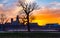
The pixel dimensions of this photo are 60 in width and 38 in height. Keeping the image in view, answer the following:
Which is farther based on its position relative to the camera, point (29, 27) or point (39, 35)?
point (29, 27)

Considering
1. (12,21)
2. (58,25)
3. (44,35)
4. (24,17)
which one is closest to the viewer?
(44,35)

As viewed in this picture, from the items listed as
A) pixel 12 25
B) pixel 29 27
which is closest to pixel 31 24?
pixel 29 27

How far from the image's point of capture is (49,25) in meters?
15.3

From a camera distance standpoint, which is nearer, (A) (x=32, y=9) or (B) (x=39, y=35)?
(B) (x=39, y=35)

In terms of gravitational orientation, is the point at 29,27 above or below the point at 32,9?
below

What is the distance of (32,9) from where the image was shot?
69.7 ft

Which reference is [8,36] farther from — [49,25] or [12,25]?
[12,25]

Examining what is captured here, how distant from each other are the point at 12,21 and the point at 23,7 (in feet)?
13.6

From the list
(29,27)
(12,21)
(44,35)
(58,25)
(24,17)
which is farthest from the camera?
(24,17)

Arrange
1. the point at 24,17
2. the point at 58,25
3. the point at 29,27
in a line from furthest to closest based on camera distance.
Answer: the point at 24,17
the point at 29,27
the point at 58,25

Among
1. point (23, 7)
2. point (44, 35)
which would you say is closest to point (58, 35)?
point (44, 35)

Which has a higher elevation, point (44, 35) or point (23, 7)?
point (23, 7)

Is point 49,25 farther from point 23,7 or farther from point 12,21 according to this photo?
point 23,7

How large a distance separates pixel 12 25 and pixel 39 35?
1099cm
